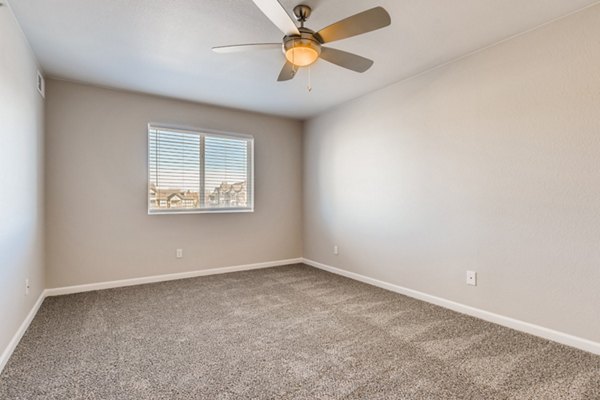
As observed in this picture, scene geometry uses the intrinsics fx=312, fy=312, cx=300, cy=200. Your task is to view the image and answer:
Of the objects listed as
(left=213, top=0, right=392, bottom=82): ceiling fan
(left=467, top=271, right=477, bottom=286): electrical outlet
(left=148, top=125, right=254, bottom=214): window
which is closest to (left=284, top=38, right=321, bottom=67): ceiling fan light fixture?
(left=213, top=0, right=392, bottom=82): ceiling fan

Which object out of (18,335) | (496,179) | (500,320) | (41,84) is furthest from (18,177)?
(500,320)

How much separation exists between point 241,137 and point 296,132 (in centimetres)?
98

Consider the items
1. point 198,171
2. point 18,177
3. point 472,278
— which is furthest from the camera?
point 198,171

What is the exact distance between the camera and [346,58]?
2.28 m

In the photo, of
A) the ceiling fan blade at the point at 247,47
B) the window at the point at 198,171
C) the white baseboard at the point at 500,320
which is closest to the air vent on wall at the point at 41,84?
the window at the point at 198,171

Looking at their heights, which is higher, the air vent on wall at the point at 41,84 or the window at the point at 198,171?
the air vent on wall at the point at 41,84

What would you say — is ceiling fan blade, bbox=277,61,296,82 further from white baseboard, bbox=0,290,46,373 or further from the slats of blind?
white baseboard, bbox=0,290,46,373

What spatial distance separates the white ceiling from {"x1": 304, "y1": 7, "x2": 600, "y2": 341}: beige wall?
295 mm

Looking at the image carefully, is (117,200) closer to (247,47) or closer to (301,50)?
(247,47)

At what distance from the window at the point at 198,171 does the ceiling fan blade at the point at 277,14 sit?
2.66 metres

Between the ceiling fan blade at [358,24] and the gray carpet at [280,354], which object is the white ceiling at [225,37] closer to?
the ceiling fan blade at [358,24]

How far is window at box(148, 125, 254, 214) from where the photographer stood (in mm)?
4012

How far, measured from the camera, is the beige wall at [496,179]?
2203 millimetres

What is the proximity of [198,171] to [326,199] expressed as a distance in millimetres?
1869
